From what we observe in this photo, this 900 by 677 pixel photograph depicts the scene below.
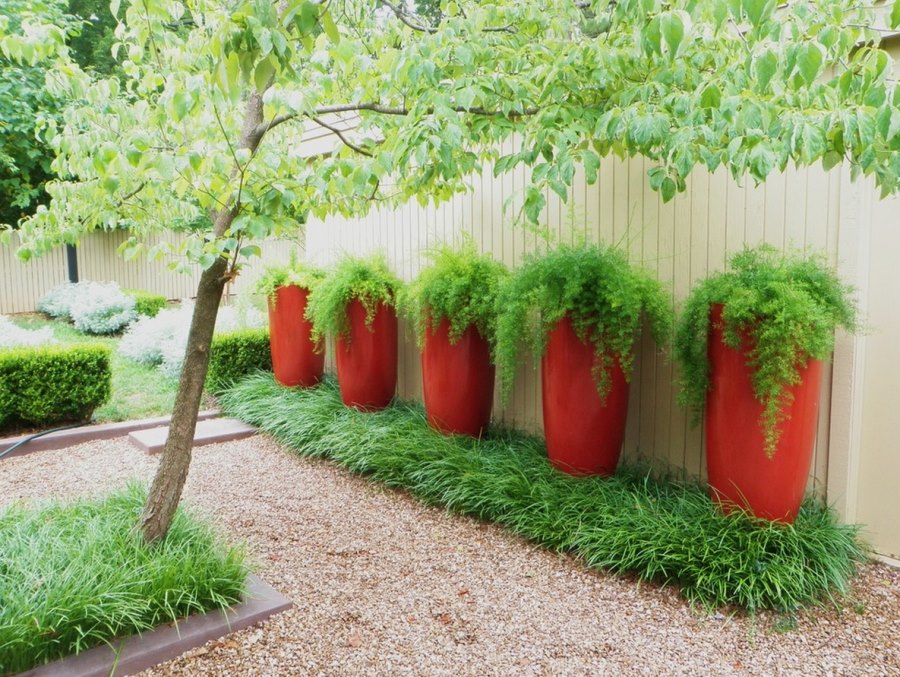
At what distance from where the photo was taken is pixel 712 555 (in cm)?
275

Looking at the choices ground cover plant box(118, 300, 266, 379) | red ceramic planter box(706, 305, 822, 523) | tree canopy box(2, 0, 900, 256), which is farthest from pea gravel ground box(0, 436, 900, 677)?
ground cover plant box(118, 300, 266, 379)

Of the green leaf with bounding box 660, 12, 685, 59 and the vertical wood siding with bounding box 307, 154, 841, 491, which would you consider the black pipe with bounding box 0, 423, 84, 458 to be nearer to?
the vertical wood siding with bounding box 307, 154, 841, 491

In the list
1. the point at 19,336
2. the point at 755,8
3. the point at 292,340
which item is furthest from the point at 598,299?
the point at 19,336

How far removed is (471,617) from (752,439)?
4.55 ft

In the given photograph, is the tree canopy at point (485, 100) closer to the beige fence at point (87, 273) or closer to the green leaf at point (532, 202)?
the green leaf at point (532, 202)

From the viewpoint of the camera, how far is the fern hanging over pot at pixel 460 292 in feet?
13.4

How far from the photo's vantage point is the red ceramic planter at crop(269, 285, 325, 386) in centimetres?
560

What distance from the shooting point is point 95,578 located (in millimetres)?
2275

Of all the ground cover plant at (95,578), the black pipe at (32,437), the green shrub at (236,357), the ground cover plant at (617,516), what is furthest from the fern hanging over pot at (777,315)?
the black pipe at (32,437)

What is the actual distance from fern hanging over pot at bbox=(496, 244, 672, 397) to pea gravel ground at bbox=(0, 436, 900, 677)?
1.04 metres

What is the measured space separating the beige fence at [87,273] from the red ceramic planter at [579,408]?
874cm

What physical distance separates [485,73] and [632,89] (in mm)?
592

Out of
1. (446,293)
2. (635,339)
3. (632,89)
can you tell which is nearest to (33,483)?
(446,293)

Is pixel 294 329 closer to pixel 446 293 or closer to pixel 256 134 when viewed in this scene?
pixel 446 293
